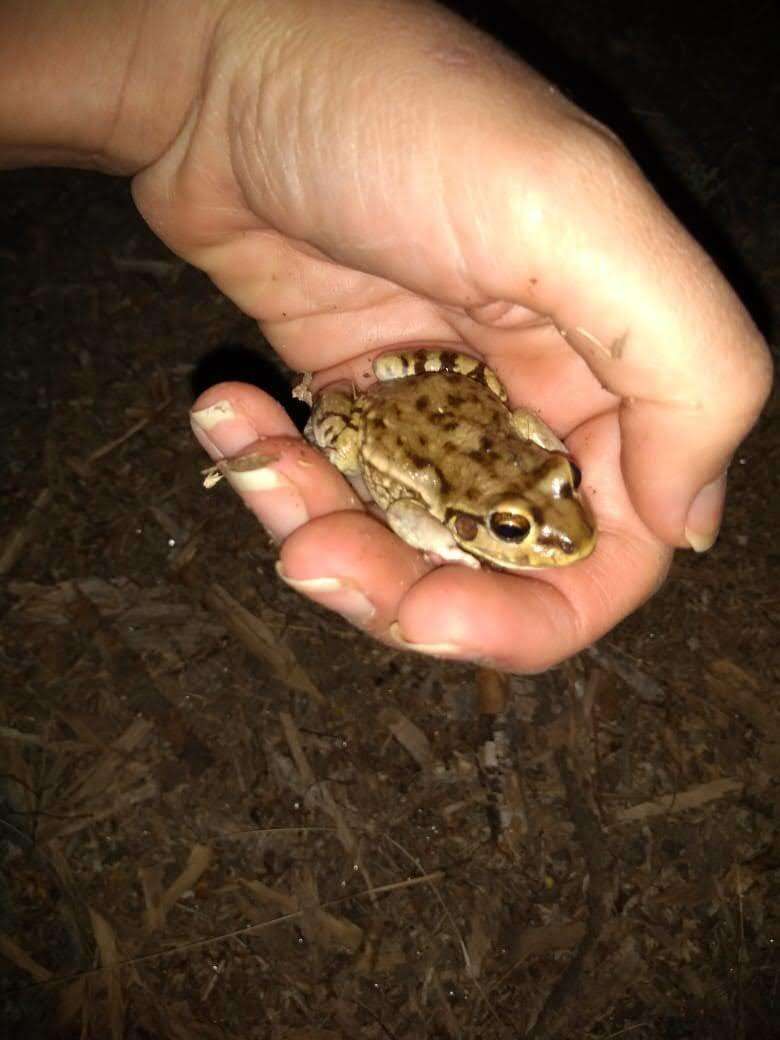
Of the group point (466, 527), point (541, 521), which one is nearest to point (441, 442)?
point (466, 527)

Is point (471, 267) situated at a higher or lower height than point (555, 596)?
higher

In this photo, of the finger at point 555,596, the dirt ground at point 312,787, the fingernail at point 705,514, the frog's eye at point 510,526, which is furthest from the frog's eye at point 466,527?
the dirt ground at point 312,787

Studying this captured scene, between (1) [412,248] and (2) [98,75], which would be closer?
(1) [412,248]

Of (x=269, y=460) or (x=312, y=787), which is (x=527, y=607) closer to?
(x=269, y=460)

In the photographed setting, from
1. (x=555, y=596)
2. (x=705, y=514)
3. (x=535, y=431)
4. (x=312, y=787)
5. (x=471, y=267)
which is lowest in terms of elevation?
(x=312, y=787)

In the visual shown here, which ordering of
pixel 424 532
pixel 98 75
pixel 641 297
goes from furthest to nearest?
pixel 98 75, pixel 424 532, pixel 641 297

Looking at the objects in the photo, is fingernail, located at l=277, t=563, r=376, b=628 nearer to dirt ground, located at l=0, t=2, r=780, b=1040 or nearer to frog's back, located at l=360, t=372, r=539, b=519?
frog's back, located at l=360, t=372, r=539, b=519

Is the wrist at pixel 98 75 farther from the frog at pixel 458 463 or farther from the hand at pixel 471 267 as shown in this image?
the frog at pixel 458 463
